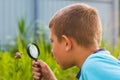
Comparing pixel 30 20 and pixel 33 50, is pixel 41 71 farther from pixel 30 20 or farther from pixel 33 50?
pixel 30 20

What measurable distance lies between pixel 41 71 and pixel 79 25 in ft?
1.64

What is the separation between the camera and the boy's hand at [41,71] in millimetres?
3520

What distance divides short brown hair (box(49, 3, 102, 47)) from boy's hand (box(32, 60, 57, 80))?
310 mm

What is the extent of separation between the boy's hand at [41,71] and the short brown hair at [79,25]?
31 cm

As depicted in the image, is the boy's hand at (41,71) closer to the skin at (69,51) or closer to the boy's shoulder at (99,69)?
the skin at (69,51)

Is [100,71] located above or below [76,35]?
below

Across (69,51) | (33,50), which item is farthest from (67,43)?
(33,50)

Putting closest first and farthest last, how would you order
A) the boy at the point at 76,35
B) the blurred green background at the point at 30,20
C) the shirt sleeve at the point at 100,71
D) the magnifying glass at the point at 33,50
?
the shirt sleeve at the point at 100,71 → the boy at the point at 76,35 → the magnifying glass at the point at 33,50 → the blurred green background at the point at 30,20

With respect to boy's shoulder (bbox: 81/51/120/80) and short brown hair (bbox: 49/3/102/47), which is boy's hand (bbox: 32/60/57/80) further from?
boy's shoulder (bbox: 81/51/120/80)

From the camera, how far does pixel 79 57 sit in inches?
129

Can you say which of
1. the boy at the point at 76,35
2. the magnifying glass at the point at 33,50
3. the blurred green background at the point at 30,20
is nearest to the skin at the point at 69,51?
the boy at the point at 76,35

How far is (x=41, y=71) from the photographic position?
3574mm

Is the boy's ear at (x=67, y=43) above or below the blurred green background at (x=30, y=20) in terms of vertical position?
above

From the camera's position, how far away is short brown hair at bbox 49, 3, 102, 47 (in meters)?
3.24
